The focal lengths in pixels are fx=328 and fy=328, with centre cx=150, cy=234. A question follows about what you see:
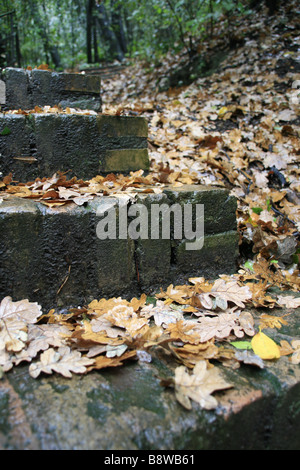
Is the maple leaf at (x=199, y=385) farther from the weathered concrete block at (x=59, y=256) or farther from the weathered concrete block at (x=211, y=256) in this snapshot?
the weathered concrete block at (x=211, y=256)

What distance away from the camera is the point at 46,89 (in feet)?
9.35

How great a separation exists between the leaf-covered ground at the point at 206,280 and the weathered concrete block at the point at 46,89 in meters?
0.72

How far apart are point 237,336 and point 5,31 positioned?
25.1 feet

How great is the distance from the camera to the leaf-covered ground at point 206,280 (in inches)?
46.7

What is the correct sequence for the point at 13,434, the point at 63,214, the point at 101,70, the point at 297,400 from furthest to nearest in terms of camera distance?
the point at 101,70 < the point at 63,214 < the point at 297,400 < the point at 13,434

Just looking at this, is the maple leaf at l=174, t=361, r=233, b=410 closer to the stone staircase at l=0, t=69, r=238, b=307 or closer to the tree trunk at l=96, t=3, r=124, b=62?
the stone staircase at l=0, t=69, r=238, b=307

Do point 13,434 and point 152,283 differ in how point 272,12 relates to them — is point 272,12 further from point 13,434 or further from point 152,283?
point 13,434

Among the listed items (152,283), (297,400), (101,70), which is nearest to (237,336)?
(297,400)

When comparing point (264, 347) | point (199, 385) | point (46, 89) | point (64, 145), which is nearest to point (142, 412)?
point (199, 385)

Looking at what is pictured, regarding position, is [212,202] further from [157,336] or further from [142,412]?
[142,412]

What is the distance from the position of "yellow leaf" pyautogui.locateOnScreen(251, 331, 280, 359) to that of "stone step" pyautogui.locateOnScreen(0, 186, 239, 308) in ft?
2.25

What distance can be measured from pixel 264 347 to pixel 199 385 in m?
0.37

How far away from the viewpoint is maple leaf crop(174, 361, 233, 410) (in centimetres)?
100

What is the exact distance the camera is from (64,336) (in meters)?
1.26
